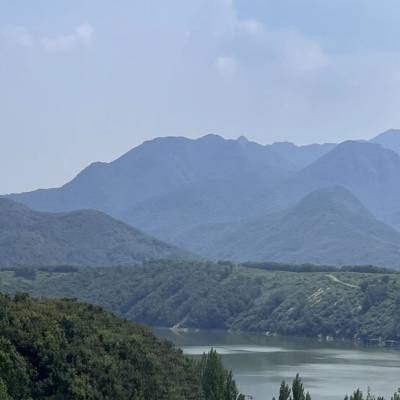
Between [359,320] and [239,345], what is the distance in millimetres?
27940

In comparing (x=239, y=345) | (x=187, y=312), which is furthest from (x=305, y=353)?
(x=187, y=312)

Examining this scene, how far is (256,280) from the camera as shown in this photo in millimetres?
197750

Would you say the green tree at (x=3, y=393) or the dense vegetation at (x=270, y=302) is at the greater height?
the dense vegetation at (x=270, y=302)

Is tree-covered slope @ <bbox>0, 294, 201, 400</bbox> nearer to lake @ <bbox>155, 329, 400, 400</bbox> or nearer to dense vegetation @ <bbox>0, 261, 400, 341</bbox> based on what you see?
lake @ <bbox>155, 329, 400, 400</bbox>

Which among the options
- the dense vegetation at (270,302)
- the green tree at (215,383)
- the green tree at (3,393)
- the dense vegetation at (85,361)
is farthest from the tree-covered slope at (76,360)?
the dense vegetation at (270,302)

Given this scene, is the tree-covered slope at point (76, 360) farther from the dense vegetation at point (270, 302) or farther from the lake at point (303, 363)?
the dense vegetation at point (270, 302)

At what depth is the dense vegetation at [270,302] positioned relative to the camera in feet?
531

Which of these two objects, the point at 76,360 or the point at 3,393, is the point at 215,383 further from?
the point at 3,393

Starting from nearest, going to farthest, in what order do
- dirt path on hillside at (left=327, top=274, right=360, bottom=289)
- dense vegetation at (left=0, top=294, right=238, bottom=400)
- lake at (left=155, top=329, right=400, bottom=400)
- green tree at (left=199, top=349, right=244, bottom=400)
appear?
dense vegetation at (left=0, top=294, right=238, bottom=400)
green tree at (left=199, top=349, right=244, bottom=400)
lake at (left=155, top=329, right=400, bottom=400)
dirt path on hillside at (left=327, top=274, right=360, bottom=289)

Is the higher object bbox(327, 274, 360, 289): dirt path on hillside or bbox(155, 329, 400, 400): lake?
bbox(327, 274, 360, 289): dirt path on hillside

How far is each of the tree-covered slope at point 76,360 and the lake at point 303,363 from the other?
2555 centimetres

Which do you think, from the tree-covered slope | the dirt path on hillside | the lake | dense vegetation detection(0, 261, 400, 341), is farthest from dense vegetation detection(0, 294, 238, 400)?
the dirt path on hillside

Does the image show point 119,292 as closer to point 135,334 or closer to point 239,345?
point 239,345

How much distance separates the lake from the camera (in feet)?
305
